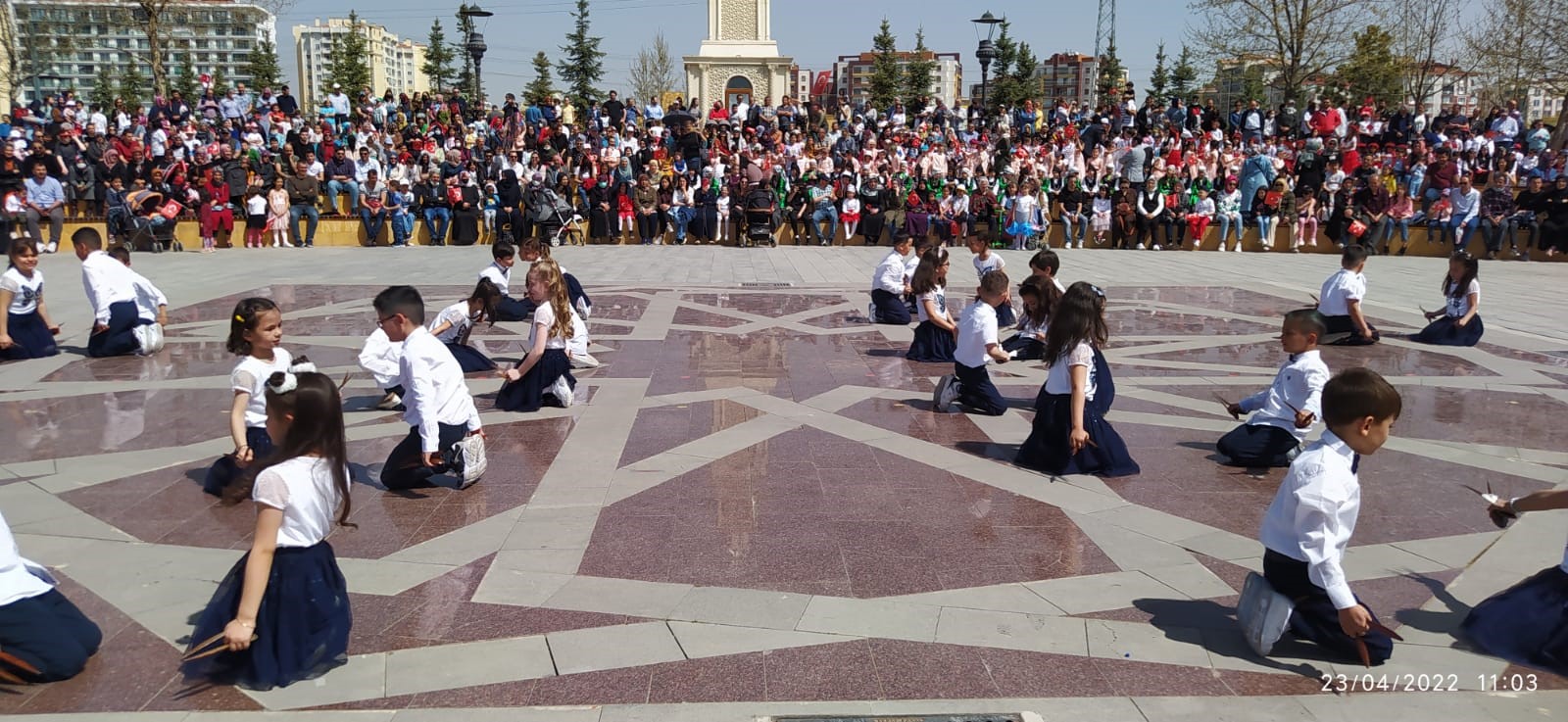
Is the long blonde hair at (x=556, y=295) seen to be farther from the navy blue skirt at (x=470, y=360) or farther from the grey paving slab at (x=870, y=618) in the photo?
the grey paving slab at (x=870, y=618)

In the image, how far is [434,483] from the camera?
267 inches

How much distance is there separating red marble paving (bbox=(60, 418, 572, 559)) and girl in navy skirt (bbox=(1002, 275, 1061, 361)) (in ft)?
13.4

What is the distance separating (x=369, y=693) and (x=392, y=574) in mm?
1275

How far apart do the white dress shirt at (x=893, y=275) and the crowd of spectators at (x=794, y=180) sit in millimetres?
10380

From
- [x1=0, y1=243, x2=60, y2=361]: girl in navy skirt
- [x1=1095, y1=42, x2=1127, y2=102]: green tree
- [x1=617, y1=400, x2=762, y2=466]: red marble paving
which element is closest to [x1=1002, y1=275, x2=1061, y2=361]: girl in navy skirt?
[x1=617, y1=400, x2=762, y2=466]: red marble paving

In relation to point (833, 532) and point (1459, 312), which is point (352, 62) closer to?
point (1459, 312)

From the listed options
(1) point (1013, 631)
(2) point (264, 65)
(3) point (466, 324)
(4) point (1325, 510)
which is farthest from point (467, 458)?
(2) point (264, 65)

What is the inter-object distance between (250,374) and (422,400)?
105 cm

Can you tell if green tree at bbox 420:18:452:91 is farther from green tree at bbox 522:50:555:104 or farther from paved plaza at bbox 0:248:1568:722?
paved plaza at bbox 0:248:1568:722

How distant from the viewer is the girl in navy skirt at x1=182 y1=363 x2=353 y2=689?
3898mm

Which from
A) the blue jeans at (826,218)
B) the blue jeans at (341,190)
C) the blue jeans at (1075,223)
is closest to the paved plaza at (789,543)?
the blue jeans at (1075,223)

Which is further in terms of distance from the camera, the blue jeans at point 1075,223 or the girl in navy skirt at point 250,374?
the blue jeans at point 1075,223

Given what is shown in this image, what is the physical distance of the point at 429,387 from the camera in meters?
6.29

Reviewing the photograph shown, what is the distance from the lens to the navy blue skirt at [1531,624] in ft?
14.0
